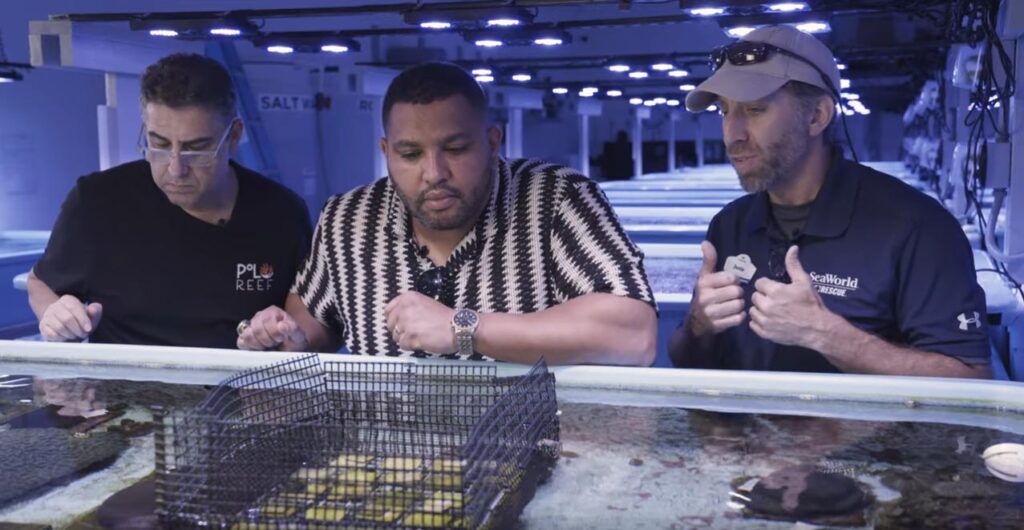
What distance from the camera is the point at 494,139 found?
7.18 feet

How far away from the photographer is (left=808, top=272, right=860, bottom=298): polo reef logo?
2229 millimetres

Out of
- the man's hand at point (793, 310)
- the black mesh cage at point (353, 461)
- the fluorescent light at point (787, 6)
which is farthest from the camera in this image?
the fluorescent light at point (787, 6)

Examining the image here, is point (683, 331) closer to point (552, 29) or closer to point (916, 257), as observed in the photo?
point (916, 257)

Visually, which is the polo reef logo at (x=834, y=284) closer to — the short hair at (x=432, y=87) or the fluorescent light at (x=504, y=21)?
the short hair at (x=432, y=87)

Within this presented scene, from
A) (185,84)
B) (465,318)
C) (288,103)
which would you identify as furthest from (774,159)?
(288,103)

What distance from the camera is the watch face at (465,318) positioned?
1903 millimetres

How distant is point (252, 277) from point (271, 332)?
0.46m

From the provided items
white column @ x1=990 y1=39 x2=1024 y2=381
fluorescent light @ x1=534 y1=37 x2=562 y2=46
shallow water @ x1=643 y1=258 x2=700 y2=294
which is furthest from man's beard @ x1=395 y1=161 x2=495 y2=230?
fluorescent light @ x1=534 y1=37 x2=562 y2=46

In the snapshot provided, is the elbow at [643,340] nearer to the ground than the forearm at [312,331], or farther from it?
farther from it

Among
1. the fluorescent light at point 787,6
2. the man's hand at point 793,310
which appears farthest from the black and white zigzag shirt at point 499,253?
the fluorescent light at point 787,6

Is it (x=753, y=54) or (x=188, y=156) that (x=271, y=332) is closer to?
(x=188, y=156)

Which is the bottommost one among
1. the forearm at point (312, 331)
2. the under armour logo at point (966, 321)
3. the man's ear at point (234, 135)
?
the forearm at point (312, 331)

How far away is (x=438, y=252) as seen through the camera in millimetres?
2223

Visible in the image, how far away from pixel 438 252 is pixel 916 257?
97 cm
